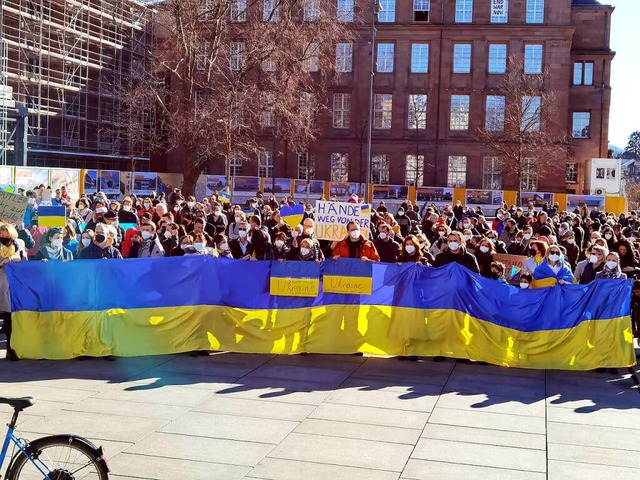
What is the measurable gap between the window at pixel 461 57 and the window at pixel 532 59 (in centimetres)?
381

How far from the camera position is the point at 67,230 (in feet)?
48.4

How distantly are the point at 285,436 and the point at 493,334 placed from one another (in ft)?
15.4

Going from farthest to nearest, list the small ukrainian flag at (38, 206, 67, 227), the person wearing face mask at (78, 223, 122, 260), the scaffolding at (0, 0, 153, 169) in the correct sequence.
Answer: the scaffolding at (0, 0, 153, 169) < the small ukrainian flag at (38, 206, 67, 227) < the person wearing face mask at (78, 223, 122, 260)

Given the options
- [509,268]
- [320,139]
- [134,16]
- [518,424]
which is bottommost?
[518,424]

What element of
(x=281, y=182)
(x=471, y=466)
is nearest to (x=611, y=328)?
(x=471, y=466)

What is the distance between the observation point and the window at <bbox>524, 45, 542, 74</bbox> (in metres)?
60.2

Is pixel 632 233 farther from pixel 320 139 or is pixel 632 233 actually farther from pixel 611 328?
pixel 320 139

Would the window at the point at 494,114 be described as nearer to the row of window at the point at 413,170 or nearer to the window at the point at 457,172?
the row of window at the point at 413,170

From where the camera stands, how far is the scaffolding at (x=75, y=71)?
48.1 m

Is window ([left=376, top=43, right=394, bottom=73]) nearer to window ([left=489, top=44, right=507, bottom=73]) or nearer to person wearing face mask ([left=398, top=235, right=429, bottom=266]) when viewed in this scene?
window ([left=489, top=44, right=507, bottom=73])

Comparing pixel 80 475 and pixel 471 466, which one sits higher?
pixel 80 475

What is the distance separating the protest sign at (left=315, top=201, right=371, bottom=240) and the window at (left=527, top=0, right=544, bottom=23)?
163ft

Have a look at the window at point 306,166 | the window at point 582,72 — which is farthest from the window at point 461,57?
the window at point 306,166

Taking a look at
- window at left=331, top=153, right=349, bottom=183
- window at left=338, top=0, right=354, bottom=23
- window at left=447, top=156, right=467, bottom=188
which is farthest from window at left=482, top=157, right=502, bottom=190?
window at left=338, top=0, right=354, bottom=23
